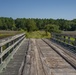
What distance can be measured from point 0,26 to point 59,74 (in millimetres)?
160171

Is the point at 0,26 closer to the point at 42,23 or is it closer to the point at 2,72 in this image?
the point at 42,23

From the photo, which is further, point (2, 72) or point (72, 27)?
point (72, 27)

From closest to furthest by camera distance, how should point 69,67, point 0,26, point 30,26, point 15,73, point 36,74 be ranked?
1. point 36,74
2. point 15,73
3. point 69,67
4. point 30,26
5. point 0,26

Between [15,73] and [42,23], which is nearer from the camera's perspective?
[15,73]

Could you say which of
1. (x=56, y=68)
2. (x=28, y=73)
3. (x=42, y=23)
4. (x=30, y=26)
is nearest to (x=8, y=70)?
(x=28, y=73)

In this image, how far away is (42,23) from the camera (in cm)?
18200

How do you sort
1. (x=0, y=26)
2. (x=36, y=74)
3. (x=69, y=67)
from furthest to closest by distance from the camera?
(x=0, y=26) < (x=69, y=67) < (x=36, y=74)

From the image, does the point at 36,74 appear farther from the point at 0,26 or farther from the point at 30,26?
the point at 0,26

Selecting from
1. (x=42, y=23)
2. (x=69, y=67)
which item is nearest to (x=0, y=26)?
(x=42, y=23)

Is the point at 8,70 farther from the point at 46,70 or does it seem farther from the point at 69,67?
the point at 69,67

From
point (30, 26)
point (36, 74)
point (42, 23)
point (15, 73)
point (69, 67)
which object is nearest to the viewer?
point (36, 74)

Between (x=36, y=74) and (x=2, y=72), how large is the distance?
1081 millimetres

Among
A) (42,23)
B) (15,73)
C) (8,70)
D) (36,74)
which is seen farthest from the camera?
(42,23)

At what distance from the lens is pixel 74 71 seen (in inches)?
242
